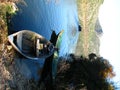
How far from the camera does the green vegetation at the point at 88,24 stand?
455 inches

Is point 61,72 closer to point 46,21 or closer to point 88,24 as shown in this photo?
point 46,21

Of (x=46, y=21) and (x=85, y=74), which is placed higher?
(x=46, y=21)

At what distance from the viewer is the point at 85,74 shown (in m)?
6.52

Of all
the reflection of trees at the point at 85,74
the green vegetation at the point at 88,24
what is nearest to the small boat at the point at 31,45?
the reflection of trees at the point at 85,74

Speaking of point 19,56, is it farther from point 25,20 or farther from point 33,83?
point 25,20

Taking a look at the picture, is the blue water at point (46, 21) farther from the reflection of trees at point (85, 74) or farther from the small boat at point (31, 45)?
the reflection of trees at point (85, 74)

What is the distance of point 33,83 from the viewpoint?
638 cm

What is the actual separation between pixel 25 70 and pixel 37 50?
1.48 ft

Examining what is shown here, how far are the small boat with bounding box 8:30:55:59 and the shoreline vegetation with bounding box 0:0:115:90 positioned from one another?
281mm

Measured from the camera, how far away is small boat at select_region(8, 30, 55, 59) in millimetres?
6090

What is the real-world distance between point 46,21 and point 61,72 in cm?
228

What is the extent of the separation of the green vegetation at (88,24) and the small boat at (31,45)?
4459mm

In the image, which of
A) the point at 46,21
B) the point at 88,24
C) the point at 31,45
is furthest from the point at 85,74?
the point at 88,24

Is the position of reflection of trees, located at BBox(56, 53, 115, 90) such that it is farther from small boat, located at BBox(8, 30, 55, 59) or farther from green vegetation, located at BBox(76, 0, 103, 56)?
green vegetation, located at BBox(76, 0, 103, 56)
